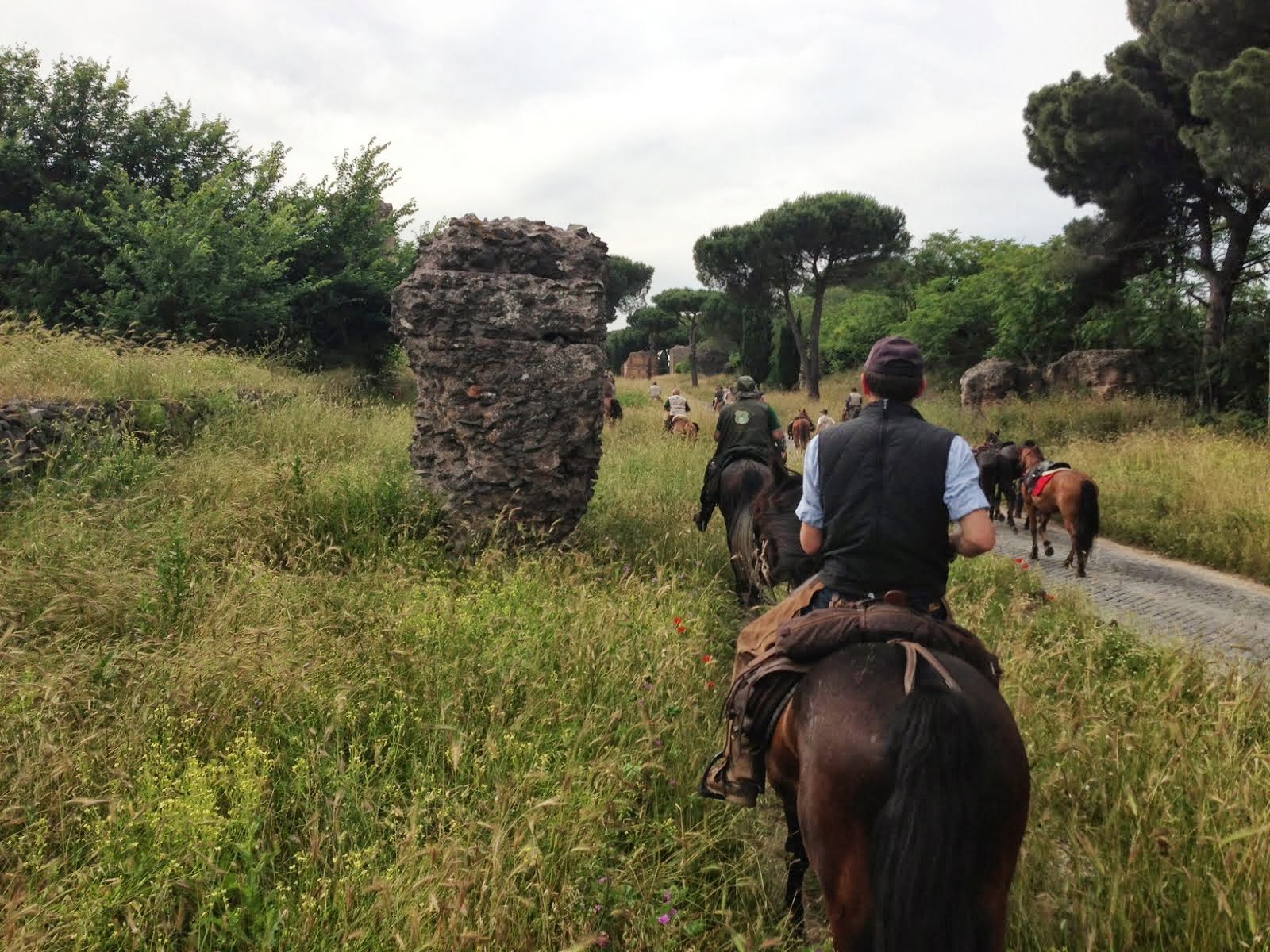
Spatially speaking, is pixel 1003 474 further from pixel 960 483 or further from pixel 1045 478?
pixel 960 483

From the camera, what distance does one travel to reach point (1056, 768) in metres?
3.39

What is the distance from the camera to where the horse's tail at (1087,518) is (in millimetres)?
8570

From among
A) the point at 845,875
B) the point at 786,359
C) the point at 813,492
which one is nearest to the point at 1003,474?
the point at 813,492

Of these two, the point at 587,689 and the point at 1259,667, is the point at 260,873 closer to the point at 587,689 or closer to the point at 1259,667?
the point at 587,689

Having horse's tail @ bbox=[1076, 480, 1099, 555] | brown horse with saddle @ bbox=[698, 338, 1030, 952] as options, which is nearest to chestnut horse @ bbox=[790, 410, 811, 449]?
horse's tail @ bbox=[1076, 480, 1099, 555]

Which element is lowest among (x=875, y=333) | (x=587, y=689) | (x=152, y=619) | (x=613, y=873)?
(x=613, y=873)

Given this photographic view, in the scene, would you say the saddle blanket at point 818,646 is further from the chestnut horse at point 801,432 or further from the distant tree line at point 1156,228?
the chestnut horse at point 801,432

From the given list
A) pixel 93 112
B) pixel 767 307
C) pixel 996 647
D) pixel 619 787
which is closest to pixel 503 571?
pixel 619 787

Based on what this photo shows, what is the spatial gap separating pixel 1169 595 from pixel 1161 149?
1456 centimetres

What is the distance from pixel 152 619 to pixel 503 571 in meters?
2.06

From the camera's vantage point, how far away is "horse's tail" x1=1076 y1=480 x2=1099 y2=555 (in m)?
8.57

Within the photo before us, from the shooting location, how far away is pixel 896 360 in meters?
2.74

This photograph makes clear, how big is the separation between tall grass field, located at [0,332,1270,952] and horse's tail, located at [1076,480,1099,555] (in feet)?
11.0

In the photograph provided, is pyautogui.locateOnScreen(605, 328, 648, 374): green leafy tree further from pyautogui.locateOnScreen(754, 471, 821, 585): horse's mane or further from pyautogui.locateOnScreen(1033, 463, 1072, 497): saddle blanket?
pyautogui.locateOnScreen(754, 471, 821, 585): horse's mane
